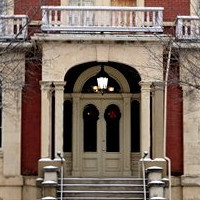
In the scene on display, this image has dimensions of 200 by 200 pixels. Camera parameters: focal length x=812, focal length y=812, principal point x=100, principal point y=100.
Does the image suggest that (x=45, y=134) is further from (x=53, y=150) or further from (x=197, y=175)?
(x=197, y=175)

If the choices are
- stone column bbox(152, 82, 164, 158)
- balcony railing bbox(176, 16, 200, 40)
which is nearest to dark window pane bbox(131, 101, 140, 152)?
stone column bbox(152, 82, 164, 158)

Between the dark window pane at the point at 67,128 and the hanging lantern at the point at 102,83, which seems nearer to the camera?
the hanging lantern at the point at 102,83

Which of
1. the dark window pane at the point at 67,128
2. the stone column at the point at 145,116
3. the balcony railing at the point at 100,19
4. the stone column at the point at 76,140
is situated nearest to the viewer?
Answer: the stone column at the point at 145,116

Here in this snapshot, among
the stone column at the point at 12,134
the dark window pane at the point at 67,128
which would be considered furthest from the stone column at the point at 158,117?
the stone column at the point at 12,134

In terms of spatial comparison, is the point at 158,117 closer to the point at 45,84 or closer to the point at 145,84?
the point at 145,84

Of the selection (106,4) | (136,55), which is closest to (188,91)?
(136,55)

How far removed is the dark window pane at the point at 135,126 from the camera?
2603 cm

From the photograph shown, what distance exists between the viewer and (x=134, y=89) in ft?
85.9

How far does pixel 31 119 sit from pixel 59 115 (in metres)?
2.14

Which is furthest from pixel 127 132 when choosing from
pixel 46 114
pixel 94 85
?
pixel 46 114

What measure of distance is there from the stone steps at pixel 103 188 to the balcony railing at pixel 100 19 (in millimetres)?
4345

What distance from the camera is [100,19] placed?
77.9 ft

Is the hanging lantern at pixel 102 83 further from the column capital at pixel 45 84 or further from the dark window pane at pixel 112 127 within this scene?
the column capital at pixel 45 84

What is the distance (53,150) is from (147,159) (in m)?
3.10
